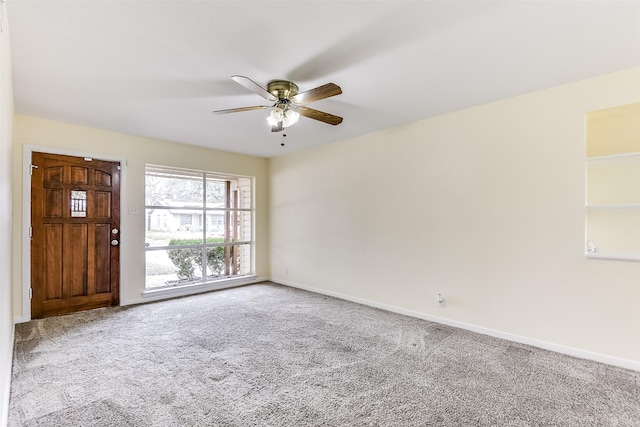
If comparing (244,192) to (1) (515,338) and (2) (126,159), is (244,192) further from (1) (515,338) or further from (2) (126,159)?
(1) (515,338)

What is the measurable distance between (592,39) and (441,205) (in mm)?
2003

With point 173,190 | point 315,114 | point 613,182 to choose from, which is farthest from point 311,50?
point 173,190

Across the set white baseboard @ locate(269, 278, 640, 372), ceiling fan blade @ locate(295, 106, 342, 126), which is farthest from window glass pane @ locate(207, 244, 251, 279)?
ceiling fan blade @ locate(295, 106, 342, 126)

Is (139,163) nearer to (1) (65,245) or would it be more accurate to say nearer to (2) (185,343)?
(1) (65,245)

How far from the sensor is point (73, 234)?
4133 mm

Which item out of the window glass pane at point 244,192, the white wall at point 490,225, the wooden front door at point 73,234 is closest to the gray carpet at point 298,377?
the white wall at point 490,225

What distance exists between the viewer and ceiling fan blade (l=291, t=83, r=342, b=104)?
232 cm

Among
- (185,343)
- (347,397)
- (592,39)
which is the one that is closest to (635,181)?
(592,39)

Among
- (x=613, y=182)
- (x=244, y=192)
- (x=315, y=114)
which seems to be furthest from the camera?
(x=244, y=192)

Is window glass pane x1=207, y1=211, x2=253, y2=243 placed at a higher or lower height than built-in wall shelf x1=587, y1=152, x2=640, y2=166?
lower

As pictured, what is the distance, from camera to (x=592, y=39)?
2.20 metres

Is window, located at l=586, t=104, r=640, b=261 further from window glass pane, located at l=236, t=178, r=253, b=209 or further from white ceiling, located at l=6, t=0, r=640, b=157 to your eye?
window glass pane, located at l=236, t=178, r=253, b=209

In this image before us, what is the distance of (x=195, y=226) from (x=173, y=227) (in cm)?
38

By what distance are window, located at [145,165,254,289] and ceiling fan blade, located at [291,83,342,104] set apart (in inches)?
138
